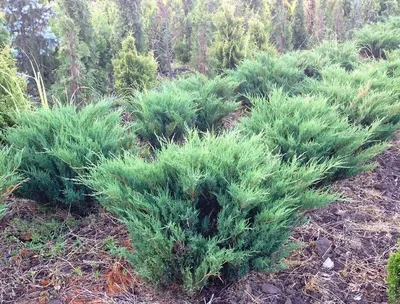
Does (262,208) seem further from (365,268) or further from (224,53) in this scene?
(224,53)

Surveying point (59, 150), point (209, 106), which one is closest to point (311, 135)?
point (209, 106)

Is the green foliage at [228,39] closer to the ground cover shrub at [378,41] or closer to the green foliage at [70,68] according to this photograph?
the green foliage at [70,68]

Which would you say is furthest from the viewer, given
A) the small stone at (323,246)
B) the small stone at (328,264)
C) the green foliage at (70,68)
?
the green foliage at (70,68)

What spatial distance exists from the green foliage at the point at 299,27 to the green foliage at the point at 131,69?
203 inches

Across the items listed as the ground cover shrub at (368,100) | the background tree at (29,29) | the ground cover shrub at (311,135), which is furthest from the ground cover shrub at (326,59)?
the background tree at (29,29)

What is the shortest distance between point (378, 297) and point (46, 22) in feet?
16.7

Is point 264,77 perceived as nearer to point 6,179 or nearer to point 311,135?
point 311,135

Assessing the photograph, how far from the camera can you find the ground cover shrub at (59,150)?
2.72m

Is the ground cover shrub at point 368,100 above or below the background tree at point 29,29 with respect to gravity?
below

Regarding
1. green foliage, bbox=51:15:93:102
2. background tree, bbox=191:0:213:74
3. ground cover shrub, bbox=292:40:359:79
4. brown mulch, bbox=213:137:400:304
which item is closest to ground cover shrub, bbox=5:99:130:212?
brown mulch, bbox=213:137:400:304

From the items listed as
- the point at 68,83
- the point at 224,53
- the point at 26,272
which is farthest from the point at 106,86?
the point at 26,272

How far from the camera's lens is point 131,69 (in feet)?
17.5

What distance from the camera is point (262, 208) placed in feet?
6.91

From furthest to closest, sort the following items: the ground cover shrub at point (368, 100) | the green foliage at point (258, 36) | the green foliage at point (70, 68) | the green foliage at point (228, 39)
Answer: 1. the green foliage at point (258, 36)
2. the green foliage at point (228, 39)
3. the green foliage at point (70, 68)
4. the ground cover shrub at point (368, 100)
